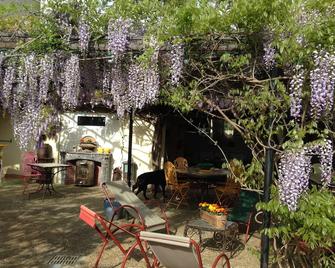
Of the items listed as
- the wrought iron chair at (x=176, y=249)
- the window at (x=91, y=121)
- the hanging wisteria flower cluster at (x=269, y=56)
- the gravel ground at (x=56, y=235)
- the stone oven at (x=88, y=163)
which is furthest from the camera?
the window at (x=91, y=121)

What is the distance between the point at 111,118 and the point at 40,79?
542cm

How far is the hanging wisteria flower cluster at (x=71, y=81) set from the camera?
15.1 feet

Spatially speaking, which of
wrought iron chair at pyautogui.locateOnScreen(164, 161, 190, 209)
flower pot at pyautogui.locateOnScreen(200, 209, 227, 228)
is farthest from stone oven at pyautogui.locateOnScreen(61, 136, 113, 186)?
flower pot at pyautogui.locateOnScreen(200, 209, 227, 228)

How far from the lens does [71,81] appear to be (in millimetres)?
4719

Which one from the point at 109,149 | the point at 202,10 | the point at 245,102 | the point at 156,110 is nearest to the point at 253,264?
the point at 245,102

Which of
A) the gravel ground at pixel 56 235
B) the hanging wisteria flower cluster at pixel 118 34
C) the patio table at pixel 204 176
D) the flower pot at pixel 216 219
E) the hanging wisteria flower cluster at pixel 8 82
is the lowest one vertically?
the gravel ground at pixel 56 235

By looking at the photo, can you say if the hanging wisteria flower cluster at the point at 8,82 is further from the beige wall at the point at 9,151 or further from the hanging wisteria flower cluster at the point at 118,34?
the beige wall at the point at 9,151

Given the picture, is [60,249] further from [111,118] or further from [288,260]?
[111,118]

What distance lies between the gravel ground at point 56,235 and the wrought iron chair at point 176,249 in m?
1.16

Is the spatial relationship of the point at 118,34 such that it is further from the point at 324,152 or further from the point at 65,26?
the point at 324,152

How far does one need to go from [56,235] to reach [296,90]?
12.0 feet

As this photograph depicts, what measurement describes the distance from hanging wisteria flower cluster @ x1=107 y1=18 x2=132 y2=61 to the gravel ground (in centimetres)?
227

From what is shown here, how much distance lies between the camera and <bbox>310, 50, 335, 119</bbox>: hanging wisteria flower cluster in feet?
10.2

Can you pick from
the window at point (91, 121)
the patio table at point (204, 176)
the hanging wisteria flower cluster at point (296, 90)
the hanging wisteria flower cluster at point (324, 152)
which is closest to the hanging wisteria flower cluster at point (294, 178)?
the hanging wisteria flower cluster at point (324, 152)
